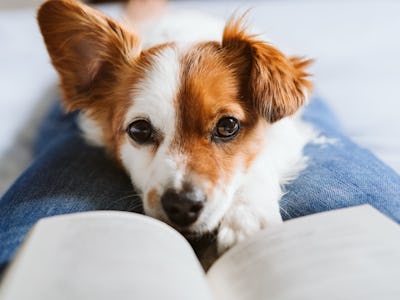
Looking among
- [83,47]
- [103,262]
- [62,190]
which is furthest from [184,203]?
[83,47]

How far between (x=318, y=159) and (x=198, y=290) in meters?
0.75

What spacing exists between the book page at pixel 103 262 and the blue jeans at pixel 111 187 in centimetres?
13

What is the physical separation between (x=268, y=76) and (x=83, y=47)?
0.60 meters

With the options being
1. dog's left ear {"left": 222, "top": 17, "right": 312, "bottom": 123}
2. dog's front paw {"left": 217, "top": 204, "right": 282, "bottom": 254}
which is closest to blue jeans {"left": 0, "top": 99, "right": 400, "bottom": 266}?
dog's front paw {"left": 217, "top": 204, "right": 282, "bottom": 254}

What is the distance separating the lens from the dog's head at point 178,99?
118cm

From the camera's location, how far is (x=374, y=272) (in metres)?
0.89

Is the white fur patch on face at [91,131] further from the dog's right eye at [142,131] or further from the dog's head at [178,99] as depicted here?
the dog's right eye at [142,131]

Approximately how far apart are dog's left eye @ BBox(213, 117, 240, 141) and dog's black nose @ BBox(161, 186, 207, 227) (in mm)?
222

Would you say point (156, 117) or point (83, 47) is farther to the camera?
point (83, 47)

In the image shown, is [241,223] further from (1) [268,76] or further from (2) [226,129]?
(1) [268,76]

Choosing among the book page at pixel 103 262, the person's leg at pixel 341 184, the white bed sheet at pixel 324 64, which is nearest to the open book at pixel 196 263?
the book page at pixel 103 262

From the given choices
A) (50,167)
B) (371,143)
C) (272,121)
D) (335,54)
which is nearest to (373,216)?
(272,121)

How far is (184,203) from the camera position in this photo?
1118 millimetres

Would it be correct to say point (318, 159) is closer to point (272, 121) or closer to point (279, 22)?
point (272, 121)
